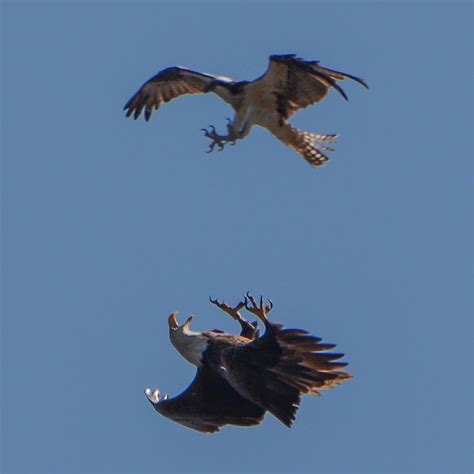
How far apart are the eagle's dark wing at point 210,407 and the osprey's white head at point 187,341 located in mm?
164

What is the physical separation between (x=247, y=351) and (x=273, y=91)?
10.8ft

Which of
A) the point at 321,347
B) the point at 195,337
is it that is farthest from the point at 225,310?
the point at 321,347

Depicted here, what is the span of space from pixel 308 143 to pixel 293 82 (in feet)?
4.59

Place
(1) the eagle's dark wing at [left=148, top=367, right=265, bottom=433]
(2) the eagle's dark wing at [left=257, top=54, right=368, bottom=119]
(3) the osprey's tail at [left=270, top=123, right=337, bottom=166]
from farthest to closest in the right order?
(3) the osprey's tail at [left=270, top=123, right=337, bottom=166] → (2) the eagle's dark wing at [left=257, top=54, right=368, bottom=119] → (1) the eagle's dark wing at [left=148, top=367, right=265, bottom=433]

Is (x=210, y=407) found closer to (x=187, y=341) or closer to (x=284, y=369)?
(x=187, y=341)

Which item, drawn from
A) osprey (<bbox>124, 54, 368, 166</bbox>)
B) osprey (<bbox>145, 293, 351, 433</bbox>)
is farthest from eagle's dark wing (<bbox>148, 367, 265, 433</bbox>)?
osprey (<bbox>124, 54, 368, 166</bbox>)

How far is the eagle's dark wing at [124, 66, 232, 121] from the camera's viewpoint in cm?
2341

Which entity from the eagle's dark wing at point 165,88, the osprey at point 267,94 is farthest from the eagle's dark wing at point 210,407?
the eagle's dark wing at point 165,88

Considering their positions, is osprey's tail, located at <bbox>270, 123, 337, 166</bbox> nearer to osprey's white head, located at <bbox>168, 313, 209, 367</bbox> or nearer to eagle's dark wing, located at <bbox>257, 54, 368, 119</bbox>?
eagle's dark wing, located at <bbox>257, 54, 368, 119</bbox>

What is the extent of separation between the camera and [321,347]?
19.8m

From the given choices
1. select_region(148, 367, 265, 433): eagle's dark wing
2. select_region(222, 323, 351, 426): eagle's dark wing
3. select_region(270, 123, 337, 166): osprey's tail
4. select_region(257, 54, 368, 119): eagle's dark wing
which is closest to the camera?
select_region(222, 323, 351, 426): eagle's dark wing

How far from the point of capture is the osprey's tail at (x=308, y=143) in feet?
75.7

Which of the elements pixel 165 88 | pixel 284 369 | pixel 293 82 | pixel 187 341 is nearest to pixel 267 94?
pixel 293 82

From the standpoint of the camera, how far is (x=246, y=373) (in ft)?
66.4
